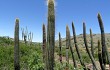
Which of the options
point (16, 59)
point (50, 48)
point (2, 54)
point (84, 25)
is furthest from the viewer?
point (2, 54)

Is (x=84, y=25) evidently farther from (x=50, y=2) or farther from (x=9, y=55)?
(x=9, y=55)

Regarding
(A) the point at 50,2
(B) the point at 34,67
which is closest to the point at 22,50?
(B) the point at 34,67

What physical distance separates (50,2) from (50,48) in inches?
59.9

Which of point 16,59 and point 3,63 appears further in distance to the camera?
point 3,63

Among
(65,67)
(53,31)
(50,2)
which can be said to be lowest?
(65,67)

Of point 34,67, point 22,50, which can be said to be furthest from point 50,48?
point 22,50

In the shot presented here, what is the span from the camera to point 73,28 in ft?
64.1

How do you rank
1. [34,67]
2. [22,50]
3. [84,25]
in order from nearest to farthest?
[34,67]
[84,25]
[22,50]

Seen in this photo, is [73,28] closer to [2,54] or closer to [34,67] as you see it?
[34,67]

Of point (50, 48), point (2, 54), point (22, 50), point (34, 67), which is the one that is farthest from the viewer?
point (22, 50)

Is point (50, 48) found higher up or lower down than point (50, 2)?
lower down

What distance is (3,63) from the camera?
24.0 metres

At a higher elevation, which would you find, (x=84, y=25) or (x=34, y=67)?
(x=84, y=25)

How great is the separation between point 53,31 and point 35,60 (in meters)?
7.98
